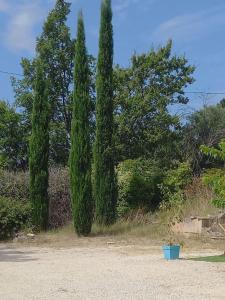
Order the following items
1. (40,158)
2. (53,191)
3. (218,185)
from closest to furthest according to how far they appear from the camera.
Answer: (218,185) → (40,158) → (53,191)

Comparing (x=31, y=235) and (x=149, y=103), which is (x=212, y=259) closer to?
(x=31, y=235)

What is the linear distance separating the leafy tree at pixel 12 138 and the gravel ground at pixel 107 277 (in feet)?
45.7

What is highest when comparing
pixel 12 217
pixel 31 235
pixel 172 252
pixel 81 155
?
pixel 81 155

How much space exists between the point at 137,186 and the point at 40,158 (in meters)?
4.54

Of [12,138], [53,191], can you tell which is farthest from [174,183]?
[12,138]

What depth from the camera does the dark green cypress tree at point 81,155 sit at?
750 inches

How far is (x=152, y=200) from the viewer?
23.1 metres

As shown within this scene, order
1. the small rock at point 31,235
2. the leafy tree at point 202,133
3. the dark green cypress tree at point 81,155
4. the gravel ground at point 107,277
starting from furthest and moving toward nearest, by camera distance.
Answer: the leafy tree at point 202,133 < the dark green cypress tree at point 81,155 < the small rock at point 31,235 < the gravel ground at point 107,277

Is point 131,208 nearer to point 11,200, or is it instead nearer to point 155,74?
point 11,200

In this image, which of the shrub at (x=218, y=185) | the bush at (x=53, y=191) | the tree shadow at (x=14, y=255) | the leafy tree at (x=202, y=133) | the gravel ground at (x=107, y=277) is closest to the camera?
the gravel ground at (x=107, y=277)

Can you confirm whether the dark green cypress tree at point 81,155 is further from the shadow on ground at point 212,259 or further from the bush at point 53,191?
the shadow on ground at point 212,259

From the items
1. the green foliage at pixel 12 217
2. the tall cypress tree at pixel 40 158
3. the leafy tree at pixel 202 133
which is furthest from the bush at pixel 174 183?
the green foliage at pixel 12 217

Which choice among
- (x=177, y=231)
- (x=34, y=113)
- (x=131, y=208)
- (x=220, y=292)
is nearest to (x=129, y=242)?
(x=177, y=231)

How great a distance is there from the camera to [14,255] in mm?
14141
